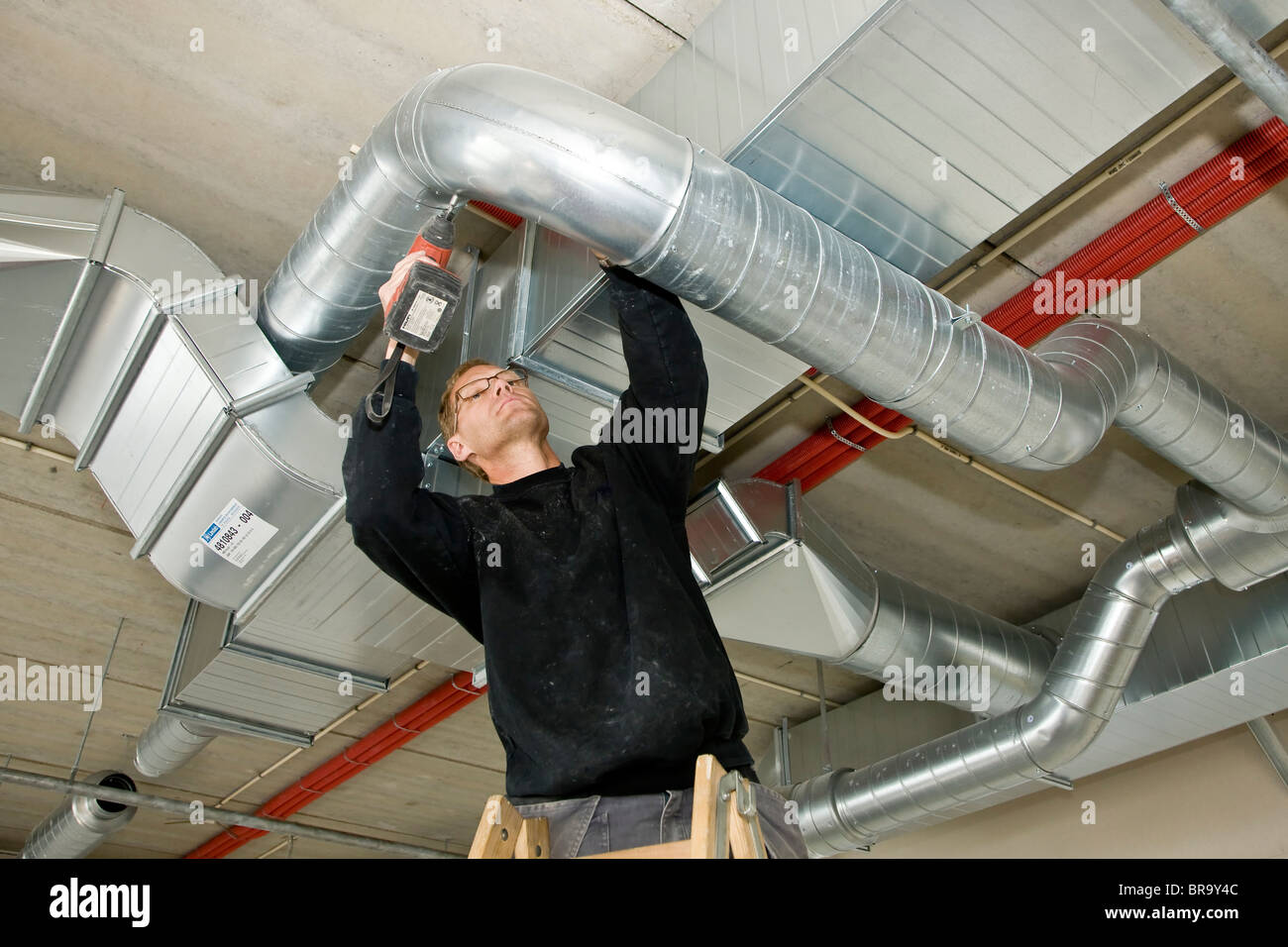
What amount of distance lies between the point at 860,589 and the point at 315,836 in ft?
11.5

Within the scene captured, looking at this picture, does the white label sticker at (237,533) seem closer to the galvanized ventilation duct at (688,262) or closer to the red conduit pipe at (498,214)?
the galvanized ventilation duct at (688,262)

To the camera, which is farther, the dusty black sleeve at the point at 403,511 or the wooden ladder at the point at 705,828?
the dusty black sleeve at the point at 403,511

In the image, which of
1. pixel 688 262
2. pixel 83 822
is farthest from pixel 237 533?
pixel 83 822

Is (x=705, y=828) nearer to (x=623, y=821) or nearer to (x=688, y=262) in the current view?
(x=623, y=821)

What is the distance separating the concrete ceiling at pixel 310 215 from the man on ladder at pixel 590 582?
38.1 inches

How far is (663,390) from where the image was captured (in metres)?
1.61

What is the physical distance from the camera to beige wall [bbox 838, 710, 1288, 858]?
3.92m

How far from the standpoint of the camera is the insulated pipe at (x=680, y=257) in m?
1.61

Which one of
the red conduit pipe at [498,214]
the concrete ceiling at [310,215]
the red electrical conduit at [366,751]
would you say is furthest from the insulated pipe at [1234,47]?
the red electrical conduit at [366,751]

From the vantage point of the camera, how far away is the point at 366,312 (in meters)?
2.26

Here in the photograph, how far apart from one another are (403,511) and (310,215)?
4.87 ft

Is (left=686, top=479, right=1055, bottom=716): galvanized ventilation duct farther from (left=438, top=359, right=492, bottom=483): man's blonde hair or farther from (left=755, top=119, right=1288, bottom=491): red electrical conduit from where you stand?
(left=438, top=359, right=492, bottom=483): man's blonde hair

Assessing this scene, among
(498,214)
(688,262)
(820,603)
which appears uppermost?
(498,214)

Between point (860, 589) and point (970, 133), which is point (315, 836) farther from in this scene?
point (970, 133)
